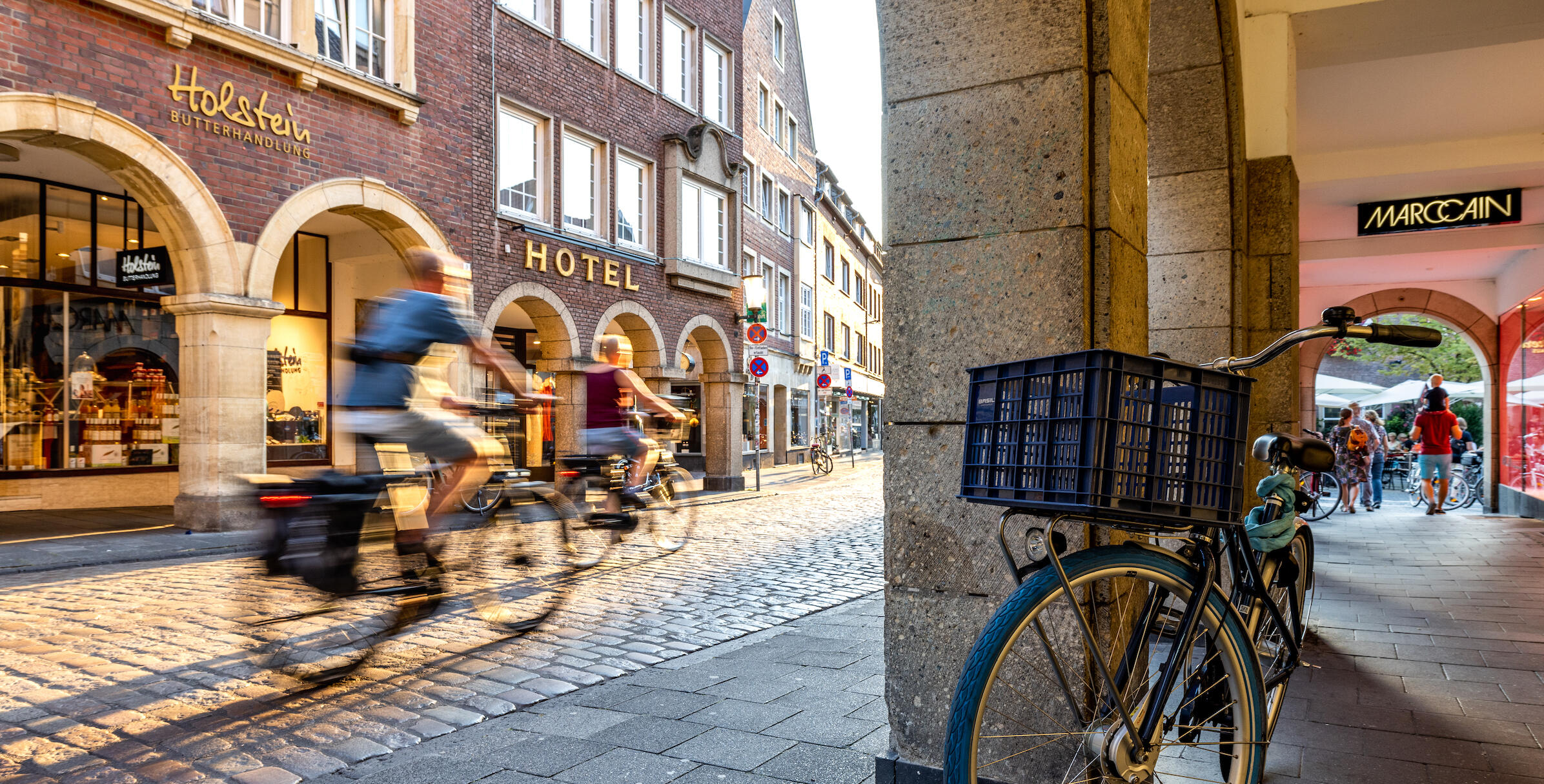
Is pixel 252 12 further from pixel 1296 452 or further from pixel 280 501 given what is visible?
pixel 1296 452

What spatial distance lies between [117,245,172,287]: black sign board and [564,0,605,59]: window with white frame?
7.76 meters

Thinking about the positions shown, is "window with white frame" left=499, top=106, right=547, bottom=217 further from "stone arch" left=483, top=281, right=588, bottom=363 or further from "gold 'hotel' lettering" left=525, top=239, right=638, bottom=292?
"stone arch" left=483, top=281, right=588, bottom=363

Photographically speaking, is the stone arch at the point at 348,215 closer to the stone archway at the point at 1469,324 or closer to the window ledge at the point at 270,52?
the window ledge at the point at 270,52

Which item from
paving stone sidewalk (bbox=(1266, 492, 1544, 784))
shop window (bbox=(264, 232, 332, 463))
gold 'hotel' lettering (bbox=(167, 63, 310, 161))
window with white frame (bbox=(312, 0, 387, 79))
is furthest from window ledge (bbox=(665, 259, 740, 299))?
paving stone sidewalk (bbox=(1266, 492, 1544, 784))

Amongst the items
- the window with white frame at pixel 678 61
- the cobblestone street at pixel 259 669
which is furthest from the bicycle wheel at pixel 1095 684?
the window with white frame at pixel 678 61

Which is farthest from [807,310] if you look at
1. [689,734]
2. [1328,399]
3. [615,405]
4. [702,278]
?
[689,734]

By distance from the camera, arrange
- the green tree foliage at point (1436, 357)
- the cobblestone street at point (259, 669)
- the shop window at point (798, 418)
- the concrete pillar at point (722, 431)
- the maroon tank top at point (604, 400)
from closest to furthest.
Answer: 1. the cobblestone street at point (259, 669)
2. the maroon tank top at point (604, 400)
3. the concrete pillar at point (722, 431)
4. the green tree foliage at point (1436, 357)
5. the shop window at point (798, 418)

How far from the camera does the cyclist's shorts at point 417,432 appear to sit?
4.82 meters

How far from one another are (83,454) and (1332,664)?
15.0 meters

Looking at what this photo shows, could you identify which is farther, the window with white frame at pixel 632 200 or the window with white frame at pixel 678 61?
the window with white frame at pixel 678 61

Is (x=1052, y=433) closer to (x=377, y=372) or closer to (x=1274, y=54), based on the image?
(x=377, y=372)

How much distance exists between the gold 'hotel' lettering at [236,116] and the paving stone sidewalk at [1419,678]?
12.1 metres

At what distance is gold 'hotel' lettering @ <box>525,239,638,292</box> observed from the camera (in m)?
16.4

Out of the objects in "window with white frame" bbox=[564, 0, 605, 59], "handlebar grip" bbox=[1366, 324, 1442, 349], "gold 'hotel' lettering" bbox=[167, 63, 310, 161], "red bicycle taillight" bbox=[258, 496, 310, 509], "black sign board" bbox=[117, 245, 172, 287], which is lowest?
"red bicycle taillight" bbox=[258, 496, 310, 509]
